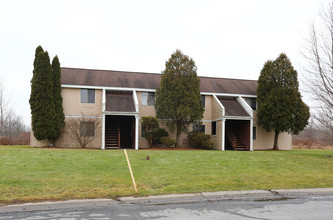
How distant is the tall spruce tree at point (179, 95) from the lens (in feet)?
71.1

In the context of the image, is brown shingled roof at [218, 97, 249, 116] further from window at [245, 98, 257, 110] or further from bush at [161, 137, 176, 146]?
bush at [161, 137, 176, 146]

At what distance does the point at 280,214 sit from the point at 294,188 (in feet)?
10.6

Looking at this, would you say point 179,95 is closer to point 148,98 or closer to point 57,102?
point 148,98

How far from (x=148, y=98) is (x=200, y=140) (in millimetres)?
A: 5664

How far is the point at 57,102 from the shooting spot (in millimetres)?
21594

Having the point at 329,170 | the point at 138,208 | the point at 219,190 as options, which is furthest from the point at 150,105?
the point at 138,208

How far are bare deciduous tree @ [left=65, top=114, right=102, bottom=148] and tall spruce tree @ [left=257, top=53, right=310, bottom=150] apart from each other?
13.6 m

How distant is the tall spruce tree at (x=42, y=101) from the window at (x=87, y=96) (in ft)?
9.02

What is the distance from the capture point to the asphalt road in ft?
19.5

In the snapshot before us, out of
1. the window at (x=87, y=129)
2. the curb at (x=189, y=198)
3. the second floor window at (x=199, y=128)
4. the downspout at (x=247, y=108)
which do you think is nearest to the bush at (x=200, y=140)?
the second floor window at (x=199, y=128)

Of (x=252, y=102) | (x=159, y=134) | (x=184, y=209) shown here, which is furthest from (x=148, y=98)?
(x=184, y=209)

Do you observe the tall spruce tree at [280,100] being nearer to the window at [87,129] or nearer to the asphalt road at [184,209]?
the window at [87,129]

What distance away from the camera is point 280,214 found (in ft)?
20.3

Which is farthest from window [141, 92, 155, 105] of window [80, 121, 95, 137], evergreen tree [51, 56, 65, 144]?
→ evergreen tree [51, 56, 65, 144]
